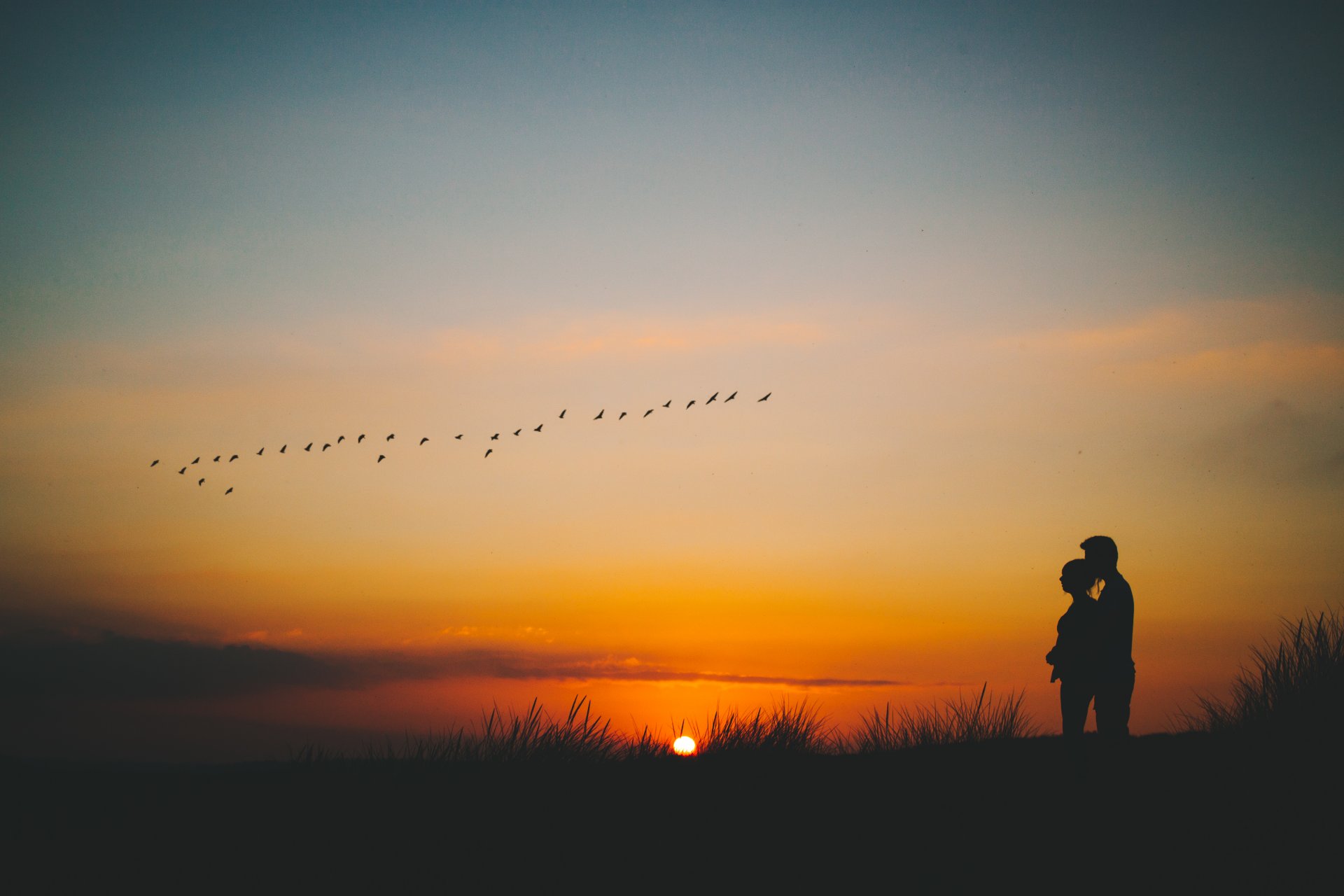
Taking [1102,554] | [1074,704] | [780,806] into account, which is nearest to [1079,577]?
[1102,554]

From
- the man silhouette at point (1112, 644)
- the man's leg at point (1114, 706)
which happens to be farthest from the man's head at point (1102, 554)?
the man's leg at point (1114, 706)

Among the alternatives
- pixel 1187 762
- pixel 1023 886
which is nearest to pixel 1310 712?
pixel 1187 762

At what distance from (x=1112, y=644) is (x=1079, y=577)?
68cm

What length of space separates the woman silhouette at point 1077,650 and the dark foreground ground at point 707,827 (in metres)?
0.46

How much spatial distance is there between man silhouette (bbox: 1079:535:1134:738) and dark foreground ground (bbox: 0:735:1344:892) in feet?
1.16

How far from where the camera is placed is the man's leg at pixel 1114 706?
9492 millimetres

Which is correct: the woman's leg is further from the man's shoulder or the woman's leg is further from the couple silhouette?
the man's shoulder

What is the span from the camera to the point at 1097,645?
31.0 ft

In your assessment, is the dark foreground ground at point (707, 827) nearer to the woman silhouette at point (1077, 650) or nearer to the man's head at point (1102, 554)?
the woman silhouette at point (1077, 650)

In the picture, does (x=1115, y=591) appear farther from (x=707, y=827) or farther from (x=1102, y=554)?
(x=707, y=827)

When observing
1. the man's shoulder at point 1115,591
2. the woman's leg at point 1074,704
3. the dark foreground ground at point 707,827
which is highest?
the man's shoulder at point 1115,591

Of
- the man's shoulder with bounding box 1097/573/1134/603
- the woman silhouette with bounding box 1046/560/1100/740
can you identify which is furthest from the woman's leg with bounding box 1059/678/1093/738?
the man's shoulder with bounding box 1097/573/1134/603

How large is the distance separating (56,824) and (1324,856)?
10409 millimetres

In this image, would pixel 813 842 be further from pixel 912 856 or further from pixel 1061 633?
pixel 1061 633
